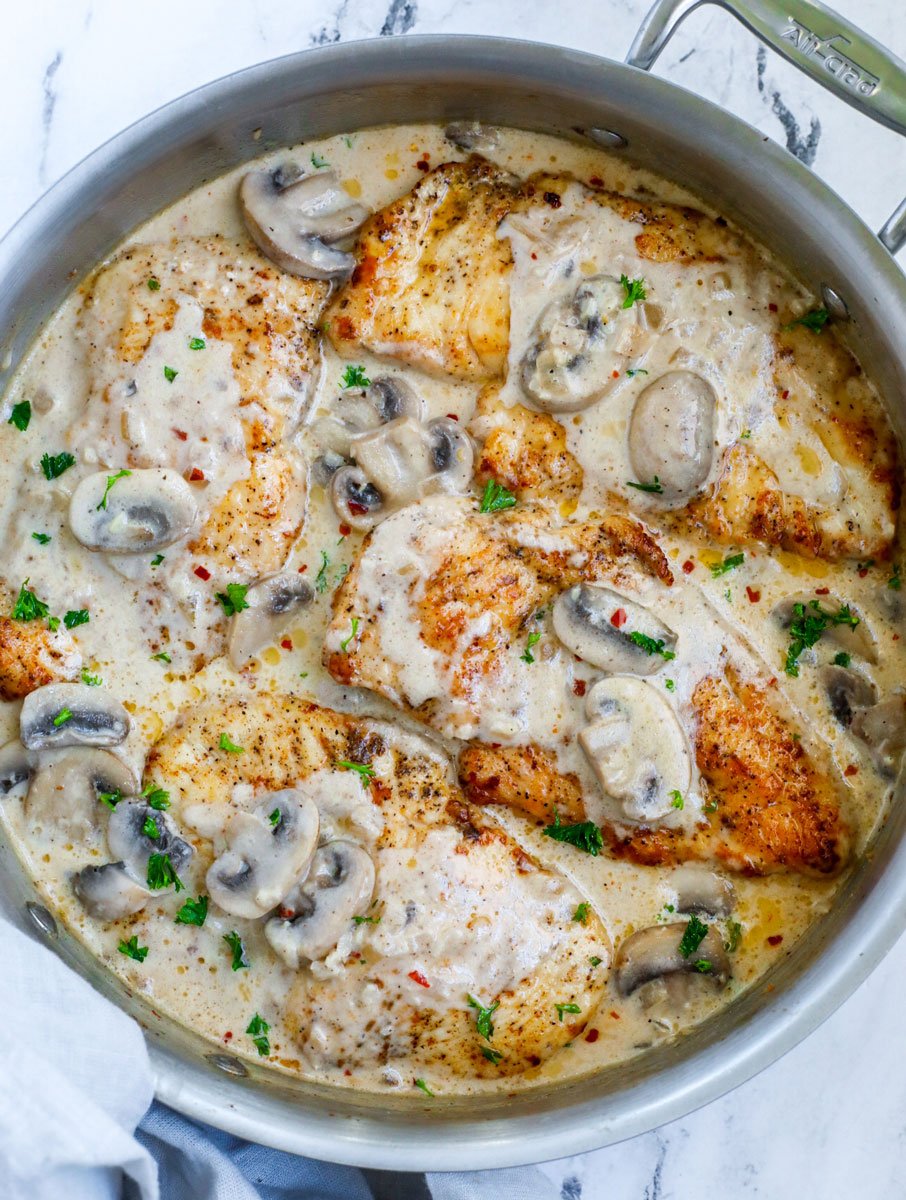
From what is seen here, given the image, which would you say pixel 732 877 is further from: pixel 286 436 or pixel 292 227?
pixel 292 227

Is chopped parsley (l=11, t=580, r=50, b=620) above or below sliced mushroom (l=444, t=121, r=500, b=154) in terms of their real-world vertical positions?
below

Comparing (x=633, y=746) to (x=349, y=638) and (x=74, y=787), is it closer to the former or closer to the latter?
(x=349, y=638)

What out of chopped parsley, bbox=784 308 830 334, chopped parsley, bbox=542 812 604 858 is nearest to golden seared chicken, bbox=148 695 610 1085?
chopped parsley, bbox=542 812 604 858

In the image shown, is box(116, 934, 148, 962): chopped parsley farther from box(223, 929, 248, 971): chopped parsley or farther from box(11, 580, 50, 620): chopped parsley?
box(11, 580, 50, 620): chopped parsley

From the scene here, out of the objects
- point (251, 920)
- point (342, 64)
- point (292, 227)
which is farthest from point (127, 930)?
point (342, 64)

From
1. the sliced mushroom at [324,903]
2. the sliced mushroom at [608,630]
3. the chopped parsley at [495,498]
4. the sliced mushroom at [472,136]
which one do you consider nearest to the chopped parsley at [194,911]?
the sliced mushroom at [324,903]

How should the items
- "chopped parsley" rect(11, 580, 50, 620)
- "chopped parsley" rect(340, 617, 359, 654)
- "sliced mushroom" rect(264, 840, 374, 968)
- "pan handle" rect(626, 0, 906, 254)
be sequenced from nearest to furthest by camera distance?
A: "pan handle" rect(626, 0, 906, 254), "sliced mushroom" rect(264, 840, 374, 968), "chopped parsley" rect(340, 617, 359, 654), "chopped parsley" rect(11, 580, 50, 620)

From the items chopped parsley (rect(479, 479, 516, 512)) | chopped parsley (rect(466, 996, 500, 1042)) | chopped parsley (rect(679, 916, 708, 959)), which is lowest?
chopped parsley (rect(466, 996, 500, 1042))
